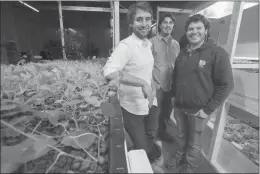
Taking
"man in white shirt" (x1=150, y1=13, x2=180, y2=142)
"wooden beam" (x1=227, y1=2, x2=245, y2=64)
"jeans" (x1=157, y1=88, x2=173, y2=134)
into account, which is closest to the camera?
"wooden beam" (x1=227, y1=2, x2=245, y2=64)

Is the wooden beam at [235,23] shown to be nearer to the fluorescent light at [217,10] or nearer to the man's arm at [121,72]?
the fluorescent light at [217,10]

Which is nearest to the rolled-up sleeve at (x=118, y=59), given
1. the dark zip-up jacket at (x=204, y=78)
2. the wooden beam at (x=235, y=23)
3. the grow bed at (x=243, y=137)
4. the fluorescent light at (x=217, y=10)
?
the dark zip-up jacket at (x=204, y=78)

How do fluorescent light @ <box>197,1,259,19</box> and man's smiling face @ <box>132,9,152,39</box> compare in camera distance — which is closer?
man's smiling face @ <box>132,9,152,39</box>

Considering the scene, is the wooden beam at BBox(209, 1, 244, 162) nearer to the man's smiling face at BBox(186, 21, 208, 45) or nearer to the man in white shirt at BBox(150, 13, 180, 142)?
the man's smiling face at BBox(186, 21, 208, 45)

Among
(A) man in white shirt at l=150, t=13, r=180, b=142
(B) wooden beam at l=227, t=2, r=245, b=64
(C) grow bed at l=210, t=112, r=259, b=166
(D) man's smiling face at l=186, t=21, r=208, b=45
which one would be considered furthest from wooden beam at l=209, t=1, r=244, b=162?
(A) man in white shirt at l=150, t=13, r=180, b=142

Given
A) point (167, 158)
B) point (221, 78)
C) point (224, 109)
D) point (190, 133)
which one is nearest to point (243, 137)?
point (224, 109)

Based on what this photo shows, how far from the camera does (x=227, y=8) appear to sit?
4.33 feet

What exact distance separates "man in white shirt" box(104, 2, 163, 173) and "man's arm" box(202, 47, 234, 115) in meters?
0.42

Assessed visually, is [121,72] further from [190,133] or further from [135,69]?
[190,133]

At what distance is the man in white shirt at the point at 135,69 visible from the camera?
683 millimetres

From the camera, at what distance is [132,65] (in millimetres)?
825

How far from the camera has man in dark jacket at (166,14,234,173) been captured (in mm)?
879

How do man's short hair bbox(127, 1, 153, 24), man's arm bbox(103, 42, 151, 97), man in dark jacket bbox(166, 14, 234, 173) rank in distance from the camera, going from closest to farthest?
man's arm bbox(103, 42, 151, 97)
man's short hair bbox(127, 1, 153, 24)
man in dark jacket bbox(166, 14, 234, 173)

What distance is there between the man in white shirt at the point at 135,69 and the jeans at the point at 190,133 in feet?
1.03
